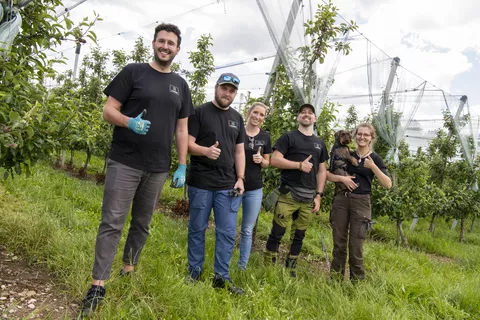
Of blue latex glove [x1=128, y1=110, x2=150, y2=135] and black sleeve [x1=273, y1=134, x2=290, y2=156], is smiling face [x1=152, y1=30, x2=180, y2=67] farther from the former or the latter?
black sleeve [x1=273, y1=134, x2=290, y2=156]

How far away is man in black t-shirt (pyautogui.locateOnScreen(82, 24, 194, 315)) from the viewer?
2.19 metres

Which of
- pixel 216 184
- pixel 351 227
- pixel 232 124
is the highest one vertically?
pixel 232 124

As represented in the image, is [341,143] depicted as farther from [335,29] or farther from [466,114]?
[466,114]

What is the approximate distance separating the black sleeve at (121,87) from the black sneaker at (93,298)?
120 cm

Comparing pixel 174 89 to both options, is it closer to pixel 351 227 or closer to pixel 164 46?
pixel 164 46

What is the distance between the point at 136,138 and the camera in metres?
2.26

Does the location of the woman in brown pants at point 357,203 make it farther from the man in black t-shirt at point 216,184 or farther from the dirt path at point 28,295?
the dirt path at point 28,295

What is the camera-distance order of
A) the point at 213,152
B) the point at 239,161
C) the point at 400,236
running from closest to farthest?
the point at 213,152 < the point at 239,161 < the point at 400,236

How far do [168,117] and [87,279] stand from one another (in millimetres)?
1296

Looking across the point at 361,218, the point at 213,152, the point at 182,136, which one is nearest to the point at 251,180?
the point at 213,152

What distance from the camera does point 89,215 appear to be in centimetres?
448

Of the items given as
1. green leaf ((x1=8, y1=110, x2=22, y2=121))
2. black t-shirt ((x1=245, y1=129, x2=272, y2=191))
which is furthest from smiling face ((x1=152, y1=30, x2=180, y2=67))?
black t-shirt ((x1=245, y1=129, x2=272, y2=191))

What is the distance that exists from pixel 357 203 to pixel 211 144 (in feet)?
4.87

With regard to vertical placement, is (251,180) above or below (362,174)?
below
